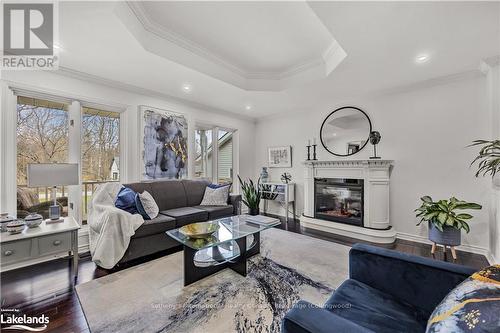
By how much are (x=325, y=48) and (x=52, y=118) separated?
3.81 metres

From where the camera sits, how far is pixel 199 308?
69.2 inches

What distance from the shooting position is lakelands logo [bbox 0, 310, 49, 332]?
61.9 inches

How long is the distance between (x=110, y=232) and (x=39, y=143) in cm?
165

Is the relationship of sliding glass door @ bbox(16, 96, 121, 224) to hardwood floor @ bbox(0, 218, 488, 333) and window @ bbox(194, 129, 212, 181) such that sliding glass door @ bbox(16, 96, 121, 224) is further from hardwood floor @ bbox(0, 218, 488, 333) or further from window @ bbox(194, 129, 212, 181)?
window @ bbox(194, 129, 212, 181)

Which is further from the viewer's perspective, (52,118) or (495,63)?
(52,118)

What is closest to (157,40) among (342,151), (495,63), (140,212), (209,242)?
(140,212)

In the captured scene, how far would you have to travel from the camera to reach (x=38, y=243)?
1.97 m

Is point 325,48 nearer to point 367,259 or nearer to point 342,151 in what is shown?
point 342,151

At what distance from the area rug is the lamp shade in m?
1.14

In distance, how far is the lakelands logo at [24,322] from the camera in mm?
1573

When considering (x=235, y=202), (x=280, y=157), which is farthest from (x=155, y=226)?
(x=280, y=157)

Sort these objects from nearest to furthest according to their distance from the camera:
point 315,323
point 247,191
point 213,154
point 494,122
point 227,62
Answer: point 315,323, point 494,122, point 227,62, point 247,191, point 213,154

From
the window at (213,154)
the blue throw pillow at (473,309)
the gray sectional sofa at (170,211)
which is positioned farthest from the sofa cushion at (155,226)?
the blue throw pillow at (473,309)

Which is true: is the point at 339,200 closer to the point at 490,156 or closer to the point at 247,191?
the point at 247,191
